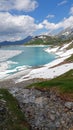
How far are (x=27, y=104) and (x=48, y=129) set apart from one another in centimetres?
382

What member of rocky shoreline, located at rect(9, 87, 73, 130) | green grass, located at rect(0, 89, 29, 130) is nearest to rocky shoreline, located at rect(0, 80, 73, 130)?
rocky shoreline, located at rect(9, 87, 73, 130)

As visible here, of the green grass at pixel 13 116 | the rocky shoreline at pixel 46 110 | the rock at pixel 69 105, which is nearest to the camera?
the green grass at pixel 13 116

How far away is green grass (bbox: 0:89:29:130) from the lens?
68.1 ft

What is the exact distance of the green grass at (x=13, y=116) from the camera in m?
20.8

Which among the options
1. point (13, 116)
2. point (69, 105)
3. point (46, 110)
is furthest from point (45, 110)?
point (13, 116)

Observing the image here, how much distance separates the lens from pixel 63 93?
2500 centimetres

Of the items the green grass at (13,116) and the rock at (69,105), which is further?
the rock at (69,105)

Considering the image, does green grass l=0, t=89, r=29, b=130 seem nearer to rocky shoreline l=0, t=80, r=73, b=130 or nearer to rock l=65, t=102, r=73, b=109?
rocky shoreline l=0, t=80, r=73, b=130

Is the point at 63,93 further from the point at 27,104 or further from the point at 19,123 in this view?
the point at 19,123

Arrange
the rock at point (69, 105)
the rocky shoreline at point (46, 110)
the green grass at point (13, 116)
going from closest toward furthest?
the green grass at point (13, 116) < the rocky shoreline at point (46, 110) < the rock at point (69, 105)

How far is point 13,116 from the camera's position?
22031 millimetres

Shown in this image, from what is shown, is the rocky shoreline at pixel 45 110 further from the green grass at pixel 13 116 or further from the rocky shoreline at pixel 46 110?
the green grass at pixel 13 116

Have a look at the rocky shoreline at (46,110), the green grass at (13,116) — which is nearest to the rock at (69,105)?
the rocky shoreline at (46,110)

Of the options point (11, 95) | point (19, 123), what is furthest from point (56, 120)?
point (11, 95)
